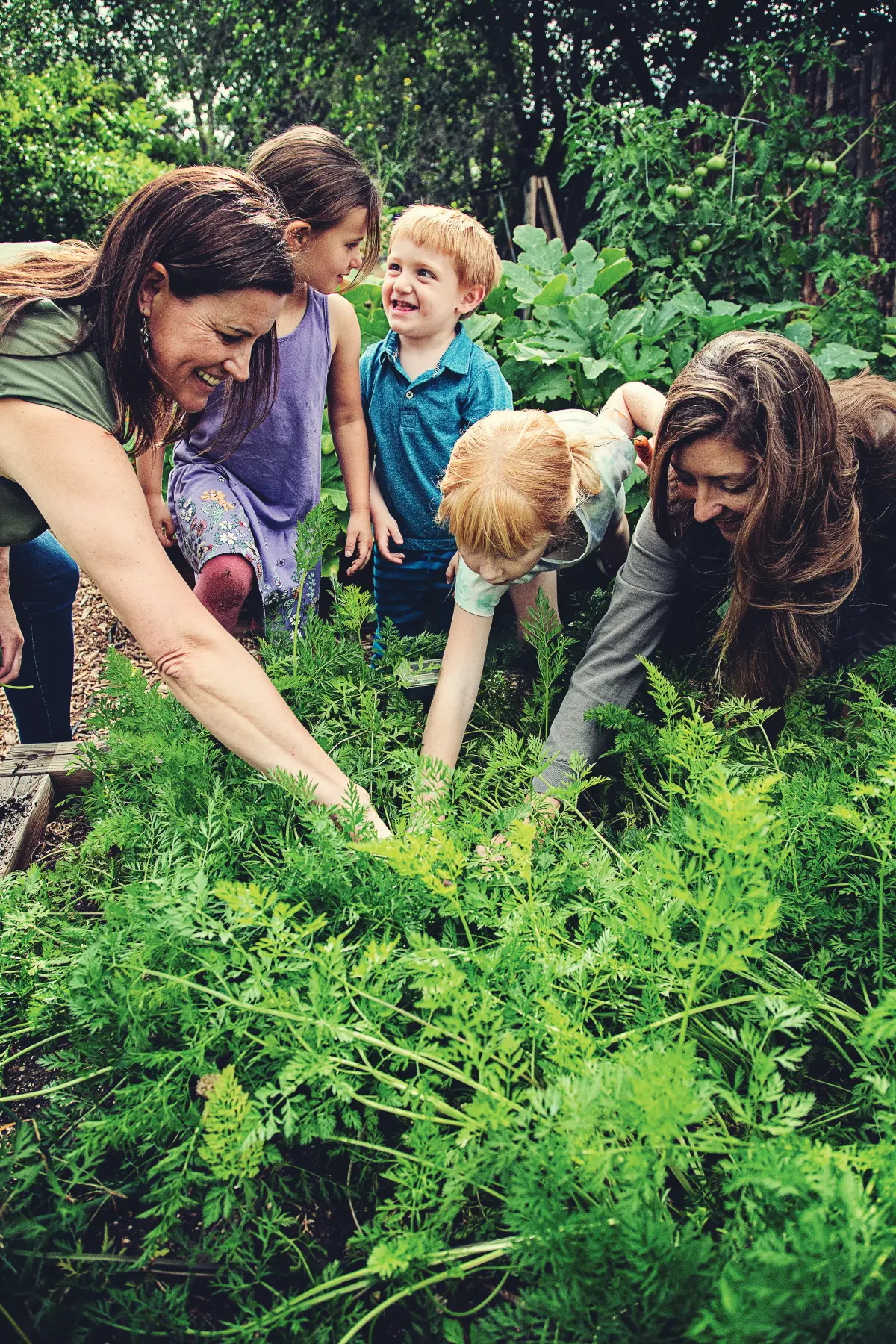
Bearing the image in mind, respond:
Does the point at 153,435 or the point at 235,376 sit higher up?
the point at 235,376

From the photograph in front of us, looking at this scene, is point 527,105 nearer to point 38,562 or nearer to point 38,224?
point 38,224

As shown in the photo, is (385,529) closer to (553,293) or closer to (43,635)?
(43,635)

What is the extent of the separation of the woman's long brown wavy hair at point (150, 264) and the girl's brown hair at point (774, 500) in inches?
34.9

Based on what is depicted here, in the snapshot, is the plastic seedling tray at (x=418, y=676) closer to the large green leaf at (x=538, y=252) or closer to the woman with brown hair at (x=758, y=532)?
the woman with brown hair at (x=758, y=532)

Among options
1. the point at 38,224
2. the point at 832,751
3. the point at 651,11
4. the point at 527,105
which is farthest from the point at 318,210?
the point at 527,105

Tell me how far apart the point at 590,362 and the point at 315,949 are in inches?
91.1

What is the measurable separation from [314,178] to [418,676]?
131 cm

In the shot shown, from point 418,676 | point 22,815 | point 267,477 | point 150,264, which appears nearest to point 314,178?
point 267,477

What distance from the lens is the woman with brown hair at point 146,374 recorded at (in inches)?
57.4

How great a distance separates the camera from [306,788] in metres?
1.42

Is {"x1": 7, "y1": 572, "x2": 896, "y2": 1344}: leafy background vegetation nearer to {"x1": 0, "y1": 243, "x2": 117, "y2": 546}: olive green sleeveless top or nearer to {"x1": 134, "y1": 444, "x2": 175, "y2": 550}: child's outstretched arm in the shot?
{"x1": 0, "y1": 243, "x2": 117, "y2": 546}: olive green sleeveless top

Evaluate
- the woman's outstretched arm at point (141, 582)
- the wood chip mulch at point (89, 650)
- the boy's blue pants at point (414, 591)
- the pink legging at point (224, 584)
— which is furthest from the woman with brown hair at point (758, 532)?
the wood chip mulch at point (89, 650)

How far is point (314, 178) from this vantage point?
223 cm

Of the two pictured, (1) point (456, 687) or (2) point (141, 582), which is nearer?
(2) point (141, 582)
